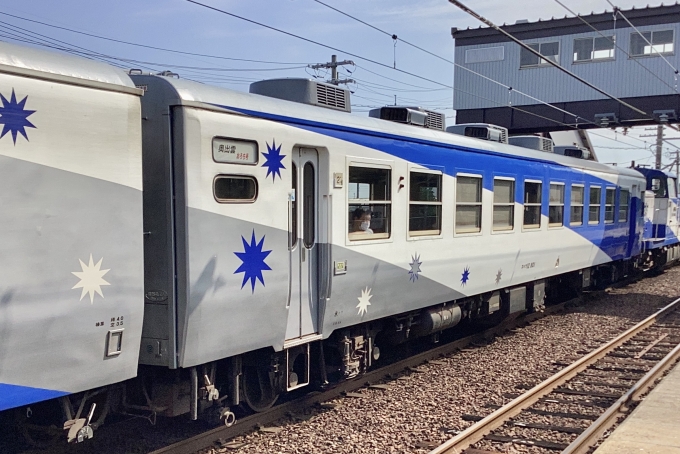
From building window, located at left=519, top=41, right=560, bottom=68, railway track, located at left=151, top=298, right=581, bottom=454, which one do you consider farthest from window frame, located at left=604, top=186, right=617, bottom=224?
building window, located at left=519, top=41, right=560, bottom=68

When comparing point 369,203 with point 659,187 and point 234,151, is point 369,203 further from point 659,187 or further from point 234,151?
point 659,187

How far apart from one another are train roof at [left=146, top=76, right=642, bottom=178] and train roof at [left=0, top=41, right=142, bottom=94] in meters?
0.61

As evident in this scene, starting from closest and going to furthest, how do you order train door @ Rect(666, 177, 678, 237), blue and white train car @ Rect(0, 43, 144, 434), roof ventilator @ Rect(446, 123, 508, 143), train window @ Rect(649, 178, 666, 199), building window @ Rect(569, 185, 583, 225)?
blue and white train car @ Rect(0, 43, 144, 434) → roof ventilator @ Rect(446, 123, 508, 143) → building window @ Rect(569, 185, 583, 225) → train window @ Rect(649, 178, 666, 199) → train door @ Rect(666, 177, 678, 237)

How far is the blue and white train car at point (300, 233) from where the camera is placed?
5.34m

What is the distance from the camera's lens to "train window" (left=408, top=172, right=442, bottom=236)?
841cm

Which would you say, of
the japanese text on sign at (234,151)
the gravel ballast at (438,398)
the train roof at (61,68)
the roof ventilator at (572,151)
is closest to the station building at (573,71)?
the roof ventilator at (572,151)

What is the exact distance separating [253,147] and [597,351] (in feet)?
22.5

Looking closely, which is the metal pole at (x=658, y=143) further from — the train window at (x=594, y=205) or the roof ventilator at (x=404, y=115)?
the roof ventilator at (x=404, y=115)

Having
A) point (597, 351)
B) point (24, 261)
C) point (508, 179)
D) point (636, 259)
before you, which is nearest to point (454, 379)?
point (597, 351)

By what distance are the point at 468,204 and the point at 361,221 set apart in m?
2.75

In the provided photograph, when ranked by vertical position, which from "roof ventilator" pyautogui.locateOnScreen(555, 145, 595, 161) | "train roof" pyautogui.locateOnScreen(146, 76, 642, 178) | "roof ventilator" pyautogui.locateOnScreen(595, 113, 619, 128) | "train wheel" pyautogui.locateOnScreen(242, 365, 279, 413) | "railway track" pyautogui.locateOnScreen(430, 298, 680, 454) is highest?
"roof ventilator" pyautogui.locateOnScreen(595, 113, 619, 128)

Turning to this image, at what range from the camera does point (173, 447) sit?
5.77 meters

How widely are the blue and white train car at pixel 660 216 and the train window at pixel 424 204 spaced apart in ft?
44.7

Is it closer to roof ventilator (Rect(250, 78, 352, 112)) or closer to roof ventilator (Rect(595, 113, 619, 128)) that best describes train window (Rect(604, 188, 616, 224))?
roof ventilator (Rect(595, 113, 619, 128))
